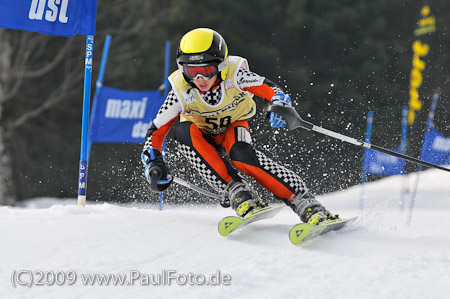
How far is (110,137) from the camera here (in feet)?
19.0

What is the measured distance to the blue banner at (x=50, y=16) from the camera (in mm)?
3670

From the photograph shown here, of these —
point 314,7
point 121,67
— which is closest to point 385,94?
point 314,7

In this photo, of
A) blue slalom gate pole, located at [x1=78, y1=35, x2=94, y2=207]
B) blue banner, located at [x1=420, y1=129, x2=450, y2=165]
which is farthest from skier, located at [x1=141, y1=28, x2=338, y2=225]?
blue banner, located at [x1=420, y1=129, x2=450, y2=165]

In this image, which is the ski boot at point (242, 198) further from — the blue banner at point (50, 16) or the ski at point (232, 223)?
the blue banner at point (50, 16)

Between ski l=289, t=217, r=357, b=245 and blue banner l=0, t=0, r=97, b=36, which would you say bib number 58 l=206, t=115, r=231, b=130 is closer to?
ski l=289, t=217, r=357, b=245

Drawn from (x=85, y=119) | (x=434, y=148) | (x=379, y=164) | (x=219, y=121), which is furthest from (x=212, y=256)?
(x=379, y=164)

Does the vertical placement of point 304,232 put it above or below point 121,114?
below

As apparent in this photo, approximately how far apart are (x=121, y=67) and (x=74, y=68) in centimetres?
134

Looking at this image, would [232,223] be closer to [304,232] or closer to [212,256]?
[212,256]

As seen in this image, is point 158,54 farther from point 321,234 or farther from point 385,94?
point 321,234

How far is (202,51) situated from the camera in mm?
3119

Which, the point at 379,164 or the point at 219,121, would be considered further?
the point at 379,164

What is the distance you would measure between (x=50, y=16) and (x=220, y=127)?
1440mm

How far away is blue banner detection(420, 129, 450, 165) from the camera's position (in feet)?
22.1
